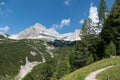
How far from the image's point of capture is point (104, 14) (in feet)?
364

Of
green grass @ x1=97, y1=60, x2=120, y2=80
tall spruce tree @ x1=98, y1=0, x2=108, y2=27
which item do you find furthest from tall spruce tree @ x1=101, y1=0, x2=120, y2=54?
green grass @ x1=97, y1=60, x2=120, y2=80

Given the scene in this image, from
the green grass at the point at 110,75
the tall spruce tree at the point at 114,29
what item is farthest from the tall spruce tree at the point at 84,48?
the green grass at the point at 110,75

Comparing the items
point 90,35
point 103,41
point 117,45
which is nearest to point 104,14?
point 90,35

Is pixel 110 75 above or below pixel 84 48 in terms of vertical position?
below

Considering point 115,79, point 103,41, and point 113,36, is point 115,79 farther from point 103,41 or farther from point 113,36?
point 103,41

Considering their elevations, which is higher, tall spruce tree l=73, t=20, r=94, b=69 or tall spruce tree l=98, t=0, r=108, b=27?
tall spruce tree l=98, t=0, r=108, b=27

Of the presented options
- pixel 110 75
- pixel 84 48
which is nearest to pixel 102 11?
pixel 84 48

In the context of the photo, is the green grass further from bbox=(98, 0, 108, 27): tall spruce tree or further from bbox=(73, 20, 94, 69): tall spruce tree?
bbox=(98, 0, 108, 27): tall spruce tree

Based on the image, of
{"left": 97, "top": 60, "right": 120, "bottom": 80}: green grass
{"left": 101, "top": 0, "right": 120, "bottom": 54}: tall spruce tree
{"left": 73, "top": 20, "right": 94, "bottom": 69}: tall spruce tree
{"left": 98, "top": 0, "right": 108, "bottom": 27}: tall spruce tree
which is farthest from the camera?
{"left": 98, "top": 0, "right": 108, "bottom": 27}: tall spruce tree

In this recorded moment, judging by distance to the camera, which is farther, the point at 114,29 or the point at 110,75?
the point at 114,29

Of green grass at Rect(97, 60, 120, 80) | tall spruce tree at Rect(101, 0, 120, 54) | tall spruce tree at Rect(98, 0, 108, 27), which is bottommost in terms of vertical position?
green grass at Rect(97, 60, 120, 80)

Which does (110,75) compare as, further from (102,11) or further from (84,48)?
(102,11)

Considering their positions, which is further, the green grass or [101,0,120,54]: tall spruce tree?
[101,0,120,54]: tall spruce tree

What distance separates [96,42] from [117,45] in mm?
14367
